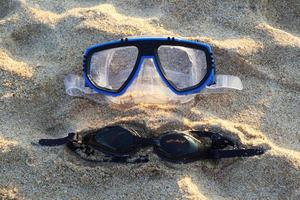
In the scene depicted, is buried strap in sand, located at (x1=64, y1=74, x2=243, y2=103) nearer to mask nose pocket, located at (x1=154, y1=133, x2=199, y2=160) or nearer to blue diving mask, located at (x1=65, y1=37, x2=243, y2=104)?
blue diving mask, located at (x1=65, y1=37, x2=243, y2=104)

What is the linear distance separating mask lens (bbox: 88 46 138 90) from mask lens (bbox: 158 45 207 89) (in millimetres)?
147

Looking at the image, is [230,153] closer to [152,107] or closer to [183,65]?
[152,107]

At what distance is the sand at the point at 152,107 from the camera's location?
6.75ft

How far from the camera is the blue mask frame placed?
7.50ft

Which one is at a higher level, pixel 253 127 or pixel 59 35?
pixel 59 35

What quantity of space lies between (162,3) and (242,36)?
468 millimetres

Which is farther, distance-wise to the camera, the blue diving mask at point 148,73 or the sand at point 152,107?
the blue diving mask at point 148,73

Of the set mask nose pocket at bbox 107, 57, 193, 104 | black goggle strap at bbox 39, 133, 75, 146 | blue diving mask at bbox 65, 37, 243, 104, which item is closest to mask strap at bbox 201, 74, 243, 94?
blue diving mask at bbox 65, 37, 243, 104

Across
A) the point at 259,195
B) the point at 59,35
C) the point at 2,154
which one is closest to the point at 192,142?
the point at 259,195

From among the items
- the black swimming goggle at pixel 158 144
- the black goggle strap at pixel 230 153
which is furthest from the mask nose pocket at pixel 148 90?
the black goggle strap at pixel 230 153

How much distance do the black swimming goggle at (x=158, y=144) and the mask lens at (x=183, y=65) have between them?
0.31 metres

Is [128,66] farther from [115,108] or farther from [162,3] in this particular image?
[162,3]

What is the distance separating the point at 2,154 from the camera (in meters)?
2.12

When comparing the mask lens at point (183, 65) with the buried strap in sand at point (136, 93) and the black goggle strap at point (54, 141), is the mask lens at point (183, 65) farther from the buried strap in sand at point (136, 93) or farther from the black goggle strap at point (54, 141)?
the black goggle strap at point (54, 141)
